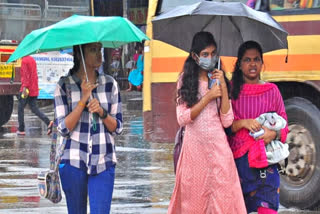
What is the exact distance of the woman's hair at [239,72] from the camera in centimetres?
551

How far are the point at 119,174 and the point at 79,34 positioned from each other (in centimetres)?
586

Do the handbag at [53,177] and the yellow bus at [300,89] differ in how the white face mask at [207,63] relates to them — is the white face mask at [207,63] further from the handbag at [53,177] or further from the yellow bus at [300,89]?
the yellow bus at [300,89]

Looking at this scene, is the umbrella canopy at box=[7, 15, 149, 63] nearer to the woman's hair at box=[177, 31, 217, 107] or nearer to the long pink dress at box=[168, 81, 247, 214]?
the woman's hair at box=[177, 31, 217, 107]

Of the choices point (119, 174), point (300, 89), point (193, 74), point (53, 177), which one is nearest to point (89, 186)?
point (53, 177)

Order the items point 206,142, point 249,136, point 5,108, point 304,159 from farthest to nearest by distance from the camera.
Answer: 1. point 5,108
2. point 304,159
3. point 249,136
4. point 206,142

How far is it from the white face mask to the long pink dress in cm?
11

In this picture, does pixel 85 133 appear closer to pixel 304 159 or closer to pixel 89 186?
pixel 89 186

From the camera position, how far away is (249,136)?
5.47 meters

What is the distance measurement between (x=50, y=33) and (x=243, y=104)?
1370 millimetres

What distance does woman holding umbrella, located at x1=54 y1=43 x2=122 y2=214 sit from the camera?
531 centimetres

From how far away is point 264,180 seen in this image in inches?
217

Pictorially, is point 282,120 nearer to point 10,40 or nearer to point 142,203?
point 142,203

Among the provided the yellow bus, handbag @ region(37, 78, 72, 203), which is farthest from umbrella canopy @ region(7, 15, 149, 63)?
the yellow bus

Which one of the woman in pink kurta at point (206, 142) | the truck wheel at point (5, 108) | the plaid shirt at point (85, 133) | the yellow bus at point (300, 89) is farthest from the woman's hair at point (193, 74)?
the truck wheel at point (5, 108)
